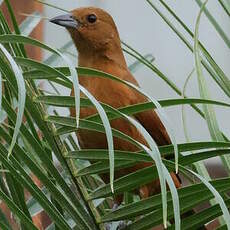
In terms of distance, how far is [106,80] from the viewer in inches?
107

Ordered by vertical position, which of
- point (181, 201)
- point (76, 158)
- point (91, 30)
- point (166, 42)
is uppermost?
point (91, 30)

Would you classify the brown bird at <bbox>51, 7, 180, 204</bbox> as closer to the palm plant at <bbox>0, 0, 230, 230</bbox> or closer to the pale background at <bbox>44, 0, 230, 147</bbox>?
the palm plant at <bbox>0, 0, 230, 230</bbox>

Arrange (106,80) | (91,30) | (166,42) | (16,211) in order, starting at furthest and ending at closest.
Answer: (166,42)
(91,30)
(106,80)
(16,211)

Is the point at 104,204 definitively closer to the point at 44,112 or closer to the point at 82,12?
the point at 44,112

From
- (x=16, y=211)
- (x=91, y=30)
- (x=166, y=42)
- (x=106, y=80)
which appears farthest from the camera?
(x=166, y=42)

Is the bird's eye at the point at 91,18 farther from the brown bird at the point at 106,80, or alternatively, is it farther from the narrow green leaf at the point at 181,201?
the narrow green leaf at the point at 181,201

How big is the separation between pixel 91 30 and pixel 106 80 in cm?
41

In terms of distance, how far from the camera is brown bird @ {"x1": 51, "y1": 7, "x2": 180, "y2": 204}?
2.61 meters

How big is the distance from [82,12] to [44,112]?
4.25 ft

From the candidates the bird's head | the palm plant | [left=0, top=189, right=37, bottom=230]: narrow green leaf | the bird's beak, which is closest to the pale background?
the bird's head

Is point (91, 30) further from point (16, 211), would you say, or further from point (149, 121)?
point (16, 211)

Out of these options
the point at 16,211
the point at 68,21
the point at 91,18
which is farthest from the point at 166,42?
the point at 16,211

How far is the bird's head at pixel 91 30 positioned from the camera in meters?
3.00

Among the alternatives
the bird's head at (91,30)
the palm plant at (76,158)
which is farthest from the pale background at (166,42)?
the palm plant at (76,158)
